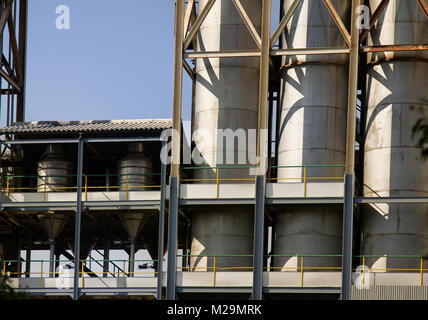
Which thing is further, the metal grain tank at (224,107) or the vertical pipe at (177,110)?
the metal grain tank at (224,107)

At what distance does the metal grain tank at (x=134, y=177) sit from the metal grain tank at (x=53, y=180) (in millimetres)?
2665

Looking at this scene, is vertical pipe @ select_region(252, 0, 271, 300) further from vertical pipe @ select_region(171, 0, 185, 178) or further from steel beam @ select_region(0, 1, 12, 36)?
steel beam @ select_region(0, 1, 12, 36)

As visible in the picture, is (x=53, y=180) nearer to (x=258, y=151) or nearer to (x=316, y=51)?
(x=258, y=151)

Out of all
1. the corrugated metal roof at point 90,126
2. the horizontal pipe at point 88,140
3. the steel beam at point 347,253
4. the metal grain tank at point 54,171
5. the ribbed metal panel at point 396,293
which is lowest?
the ribbed metal panel at point 396,293

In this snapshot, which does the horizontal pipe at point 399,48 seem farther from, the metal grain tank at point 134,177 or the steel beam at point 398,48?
the metal grain tank at point 134,177

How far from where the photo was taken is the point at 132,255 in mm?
43094

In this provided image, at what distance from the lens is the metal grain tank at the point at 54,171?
4453 centimetres

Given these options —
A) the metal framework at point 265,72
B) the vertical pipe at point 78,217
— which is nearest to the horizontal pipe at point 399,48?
the metal framework at point 265,72

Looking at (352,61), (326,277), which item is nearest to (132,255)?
(326,277)

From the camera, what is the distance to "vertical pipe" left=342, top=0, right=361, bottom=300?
38812 mm

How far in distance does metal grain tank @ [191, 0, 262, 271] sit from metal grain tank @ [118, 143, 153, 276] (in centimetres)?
260

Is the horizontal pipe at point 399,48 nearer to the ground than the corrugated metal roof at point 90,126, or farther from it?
farther from it

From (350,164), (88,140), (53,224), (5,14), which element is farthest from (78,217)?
(5,14)

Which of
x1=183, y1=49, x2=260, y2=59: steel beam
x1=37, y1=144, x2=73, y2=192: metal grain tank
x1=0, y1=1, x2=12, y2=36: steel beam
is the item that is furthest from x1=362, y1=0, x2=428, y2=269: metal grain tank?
x1=0, y1=1, x2=12, y2=36: steel beam
